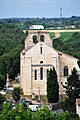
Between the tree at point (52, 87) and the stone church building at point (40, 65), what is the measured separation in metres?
2.23

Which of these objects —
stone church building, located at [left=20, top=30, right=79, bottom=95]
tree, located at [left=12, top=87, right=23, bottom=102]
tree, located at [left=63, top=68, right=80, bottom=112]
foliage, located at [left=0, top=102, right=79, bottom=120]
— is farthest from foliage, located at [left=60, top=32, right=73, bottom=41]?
foliage, located at [left=0, top=102, right=79, bottom=120]

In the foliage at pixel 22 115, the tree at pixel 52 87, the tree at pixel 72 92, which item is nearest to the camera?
the foliage at pixel 22 115

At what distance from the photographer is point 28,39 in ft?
120

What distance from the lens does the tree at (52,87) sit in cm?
3259

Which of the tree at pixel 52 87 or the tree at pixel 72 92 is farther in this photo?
the tree at pixel 52 87

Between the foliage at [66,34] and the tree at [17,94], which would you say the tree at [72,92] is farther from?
the foliage at [66,34]

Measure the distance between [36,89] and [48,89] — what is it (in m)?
2.81

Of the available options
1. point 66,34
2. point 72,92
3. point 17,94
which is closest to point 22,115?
point 72,92

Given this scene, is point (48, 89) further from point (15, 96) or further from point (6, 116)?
point (6, 116)

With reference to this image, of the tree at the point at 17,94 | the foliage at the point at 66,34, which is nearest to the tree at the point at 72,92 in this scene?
the tree at the point at 17,94

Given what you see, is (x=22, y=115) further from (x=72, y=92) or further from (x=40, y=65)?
(x=40, y=65)

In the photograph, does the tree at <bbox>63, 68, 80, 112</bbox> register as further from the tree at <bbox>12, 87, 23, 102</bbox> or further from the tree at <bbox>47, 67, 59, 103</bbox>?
the tree at <bbox>12, 87, 23, 102</bbox>

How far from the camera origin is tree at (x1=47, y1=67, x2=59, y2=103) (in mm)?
32594

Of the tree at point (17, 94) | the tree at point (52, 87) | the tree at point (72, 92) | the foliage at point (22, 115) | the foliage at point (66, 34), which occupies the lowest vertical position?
the foliage at point (66, 34)
